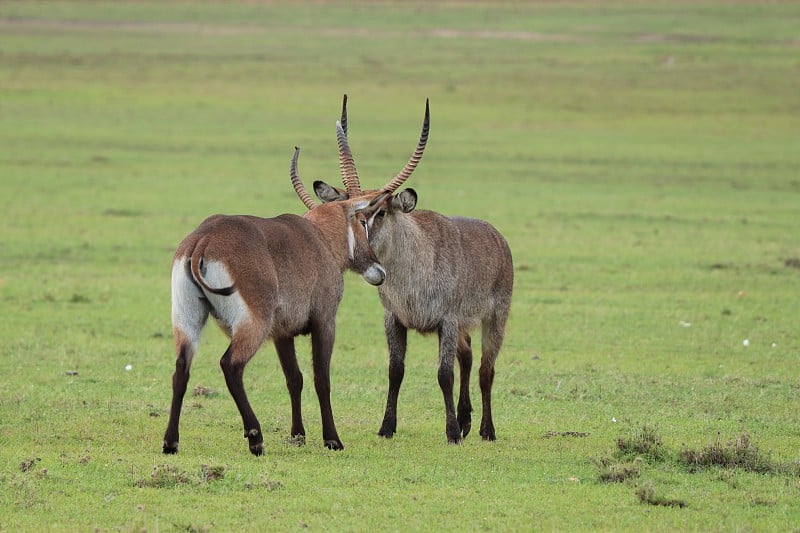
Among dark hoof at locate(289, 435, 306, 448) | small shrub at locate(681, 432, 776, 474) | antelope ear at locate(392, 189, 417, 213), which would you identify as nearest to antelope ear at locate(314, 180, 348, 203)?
antelope ear at locate(392, 189, 417, 213)

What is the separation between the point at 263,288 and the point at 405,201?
1.57 meters

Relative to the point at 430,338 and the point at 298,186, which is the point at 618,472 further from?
the point at 430,338

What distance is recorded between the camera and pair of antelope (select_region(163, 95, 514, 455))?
24.2 ft

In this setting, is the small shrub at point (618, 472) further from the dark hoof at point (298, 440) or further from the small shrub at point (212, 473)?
the small shrub at point (212, 473)

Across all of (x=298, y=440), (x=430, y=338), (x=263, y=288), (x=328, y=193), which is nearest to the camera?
(x=263, y=288)

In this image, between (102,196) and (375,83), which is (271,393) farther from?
(375,83)

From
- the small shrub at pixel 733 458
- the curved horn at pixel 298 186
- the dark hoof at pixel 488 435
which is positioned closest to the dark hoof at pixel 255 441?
the dark hoof at pixel 488 435

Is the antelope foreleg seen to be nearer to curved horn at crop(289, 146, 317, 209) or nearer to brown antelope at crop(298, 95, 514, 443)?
brown antelope at crop(298, 95, 514, 443)

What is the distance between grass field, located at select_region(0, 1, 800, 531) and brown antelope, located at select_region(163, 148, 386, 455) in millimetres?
423

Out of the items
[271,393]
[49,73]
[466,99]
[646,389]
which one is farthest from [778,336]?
[49,73]

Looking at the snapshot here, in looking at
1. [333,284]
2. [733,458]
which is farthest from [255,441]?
[733,458]

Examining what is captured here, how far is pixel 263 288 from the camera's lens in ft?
24.7

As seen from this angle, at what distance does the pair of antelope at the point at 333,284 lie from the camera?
7383 mm

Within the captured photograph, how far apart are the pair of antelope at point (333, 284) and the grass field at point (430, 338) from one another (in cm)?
36
